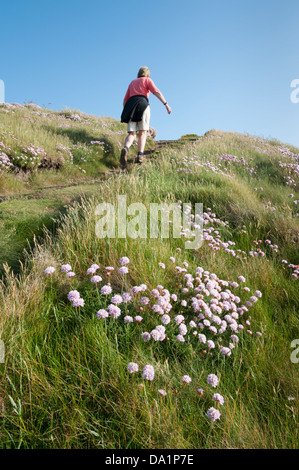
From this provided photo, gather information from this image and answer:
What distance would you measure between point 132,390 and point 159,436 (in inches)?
11.7

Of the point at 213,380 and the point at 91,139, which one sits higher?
the point at 91,139

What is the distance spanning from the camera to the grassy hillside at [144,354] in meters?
1.66

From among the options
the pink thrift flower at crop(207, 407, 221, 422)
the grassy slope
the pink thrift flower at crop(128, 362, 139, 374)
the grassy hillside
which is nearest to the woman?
the grassy slope

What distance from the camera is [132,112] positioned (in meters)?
8.42

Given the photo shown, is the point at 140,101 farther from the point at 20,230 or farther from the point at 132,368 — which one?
the point at 132,368

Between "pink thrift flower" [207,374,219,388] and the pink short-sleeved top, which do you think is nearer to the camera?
"pink thrift flower" [207,374,219,388]

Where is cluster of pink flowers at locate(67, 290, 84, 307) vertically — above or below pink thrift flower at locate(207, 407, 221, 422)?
above

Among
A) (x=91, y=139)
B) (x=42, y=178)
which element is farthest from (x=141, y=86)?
(x=91, y=139)

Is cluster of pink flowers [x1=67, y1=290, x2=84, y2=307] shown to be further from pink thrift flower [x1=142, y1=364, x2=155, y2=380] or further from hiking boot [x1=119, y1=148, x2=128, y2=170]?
hiking boot [x1=119, y1=148, x2=128, y2=170]

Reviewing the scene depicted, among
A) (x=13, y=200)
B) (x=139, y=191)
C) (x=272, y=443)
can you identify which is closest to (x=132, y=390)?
(x=272, y=443)

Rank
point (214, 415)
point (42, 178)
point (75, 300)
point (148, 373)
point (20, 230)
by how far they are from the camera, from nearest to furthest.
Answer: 1. point (214, 415)
2. point (148, 373)
3. point (75, 300)
4. point (20, 230)
5. point (42, 178)

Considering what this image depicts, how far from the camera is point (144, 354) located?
6.90ft

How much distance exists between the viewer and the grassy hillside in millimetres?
1663
